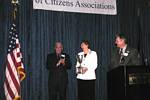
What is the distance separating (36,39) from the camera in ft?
24.8

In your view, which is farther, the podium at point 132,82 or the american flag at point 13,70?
the american flag at point 13,70

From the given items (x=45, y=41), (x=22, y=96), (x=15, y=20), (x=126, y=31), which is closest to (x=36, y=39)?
(x=45, y=41)

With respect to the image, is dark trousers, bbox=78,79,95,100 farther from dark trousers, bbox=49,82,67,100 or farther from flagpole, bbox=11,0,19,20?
flagpole, bbox=11,0,19,20

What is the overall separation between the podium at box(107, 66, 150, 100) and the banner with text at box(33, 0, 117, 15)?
3.43 meters

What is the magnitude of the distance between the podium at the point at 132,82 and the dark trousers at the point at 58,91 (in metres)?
2.32

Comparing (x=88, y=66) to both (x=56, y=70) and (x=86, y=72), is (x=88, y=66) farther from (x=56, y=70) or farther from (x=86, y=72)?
(x=56, y=70)

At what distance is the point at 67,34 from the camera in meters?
7.98

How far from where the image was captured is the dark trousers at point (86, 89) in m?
6.39

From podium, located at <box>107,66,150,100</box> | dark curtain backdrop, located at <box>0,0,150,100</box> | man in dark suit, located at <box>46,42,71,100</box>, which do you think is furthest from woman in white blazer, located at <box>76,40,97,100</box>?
podium, located at <box>107,66,150,100</box>

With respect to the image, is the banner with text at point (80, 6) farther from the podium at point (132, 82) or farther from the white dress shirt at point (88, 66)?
the podium at point (132, 82)

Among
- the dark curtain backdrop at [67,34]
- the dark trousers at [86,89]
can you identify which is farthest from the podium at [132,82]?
the dark curtain backdrop at [67,34]

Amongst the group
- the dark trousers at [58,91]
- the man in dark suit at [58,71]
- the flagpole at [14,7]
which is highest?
the flagpole at [14,7]

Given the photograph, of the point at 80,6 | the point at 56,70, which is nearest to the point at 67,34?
the point at 80,6

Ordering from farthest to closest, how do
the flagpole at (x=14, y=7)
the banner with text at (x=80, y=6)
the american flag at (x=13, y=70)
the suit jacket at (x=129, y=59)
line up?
the banner with text at (x=80, y=6) < the flagpole at (x=14, y=7) < the american flag at (x=13, y=70) < the suit jacket at (x=129, y=59)
